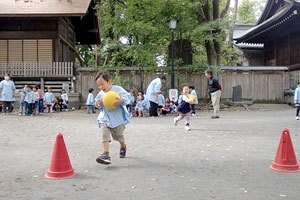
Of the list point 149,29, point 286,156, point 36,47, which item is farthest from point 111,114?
point 36,47

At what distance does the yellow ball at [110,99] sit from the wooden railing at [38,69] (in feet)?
47.5

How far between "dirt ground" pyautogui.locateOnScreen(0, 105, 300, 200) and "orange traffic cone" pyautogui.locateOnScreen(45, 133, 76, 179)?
12 cm

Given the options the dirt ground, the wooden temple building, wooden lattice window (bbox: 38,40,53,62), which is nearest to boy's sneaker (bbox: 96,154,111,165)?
the dirt ground

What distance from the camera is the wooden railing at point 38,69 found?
1870 centimetres

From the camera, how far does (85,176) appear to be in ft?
14.4

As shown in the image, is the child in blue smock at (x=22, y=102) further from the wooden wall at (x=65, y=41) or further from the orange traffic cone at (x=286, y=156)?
the orange traffic cone at (x=286, y=156)

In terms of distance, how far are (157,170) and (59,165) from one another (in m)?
1.43

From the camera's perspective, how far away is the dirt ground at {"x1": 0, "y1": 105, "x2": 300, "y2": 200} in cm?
370

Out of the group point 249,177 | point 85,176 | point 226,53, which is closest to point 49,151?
point 85,176

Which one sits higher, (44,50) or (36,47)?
(36,47)

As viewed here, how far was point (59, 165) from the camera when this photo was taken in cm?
432

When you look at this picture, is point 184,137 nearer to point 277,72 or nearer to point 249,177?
point 249,177

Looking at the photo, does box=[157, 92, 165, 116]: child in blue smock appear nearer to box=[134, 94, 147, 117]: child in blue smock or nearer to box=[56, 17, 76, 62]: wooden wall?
box=[134, 94, 147, 117]: child in blue smock

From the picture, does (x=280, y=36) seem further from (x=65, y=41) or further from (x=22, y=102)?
(x=22, y=102)
